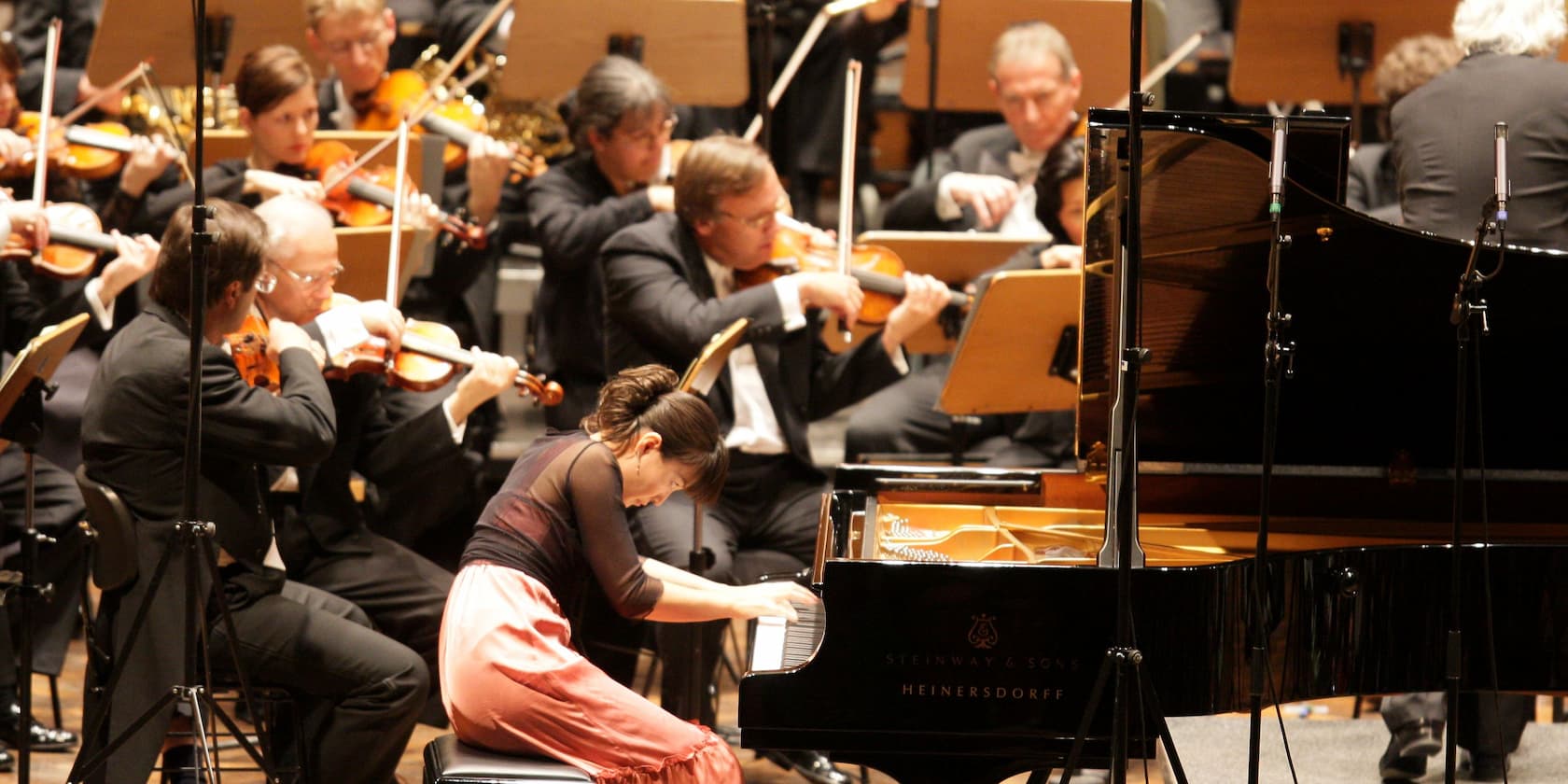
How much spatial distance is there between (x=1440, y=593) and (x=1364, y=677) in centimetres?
21

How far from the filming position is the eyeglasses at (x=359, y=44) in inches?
208

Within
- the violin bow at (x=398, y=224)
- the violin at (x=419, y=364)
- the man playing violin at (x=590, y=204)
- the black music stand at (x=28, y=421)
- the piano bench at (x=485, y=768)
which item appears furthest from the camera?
the man playing violin at (x=590, y=204)

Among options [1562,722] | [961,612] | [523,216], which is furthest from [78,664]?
[1562,722]

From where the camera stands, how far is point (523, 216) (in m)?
5.41

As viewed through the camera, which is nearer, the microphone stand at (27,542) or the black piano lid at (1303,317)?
the black piano lid at (1303,317)

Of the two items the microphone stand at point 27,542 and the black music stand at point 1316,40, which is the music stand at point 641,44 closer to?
the black music stand at point 1316,40

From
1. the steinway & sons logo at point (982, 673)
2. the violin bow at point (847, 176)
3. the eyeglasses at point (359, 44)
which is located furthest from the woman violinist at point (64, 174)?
the steinway & sons logo at point (982, 673)

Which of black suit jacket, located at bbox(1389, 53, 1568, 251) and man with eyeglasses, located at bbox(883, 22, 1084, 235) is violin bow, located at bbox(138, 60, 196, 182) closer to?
man with eyeglasses, located at bbox(883, 22, 1084, 235)

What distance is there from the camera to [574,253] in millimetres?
4766

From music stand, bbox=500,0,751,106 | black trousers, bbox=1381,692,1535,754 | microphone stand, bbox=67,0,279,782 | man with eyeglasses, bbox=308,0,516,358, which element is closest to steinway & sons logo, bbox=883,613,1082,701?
microphone stand, bbox=67,0,279,782

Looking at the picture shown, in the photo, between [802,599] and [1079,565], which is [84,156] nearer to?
[802,599]

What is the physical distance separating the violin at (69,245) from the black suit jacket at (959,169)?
90.0 inches

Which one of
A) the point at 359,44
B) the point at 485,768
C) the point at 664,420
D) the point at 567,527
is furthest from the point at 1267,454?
the point at 359,44

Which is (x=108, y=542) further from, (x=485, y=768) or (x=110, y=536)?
(x=485, y=768)
